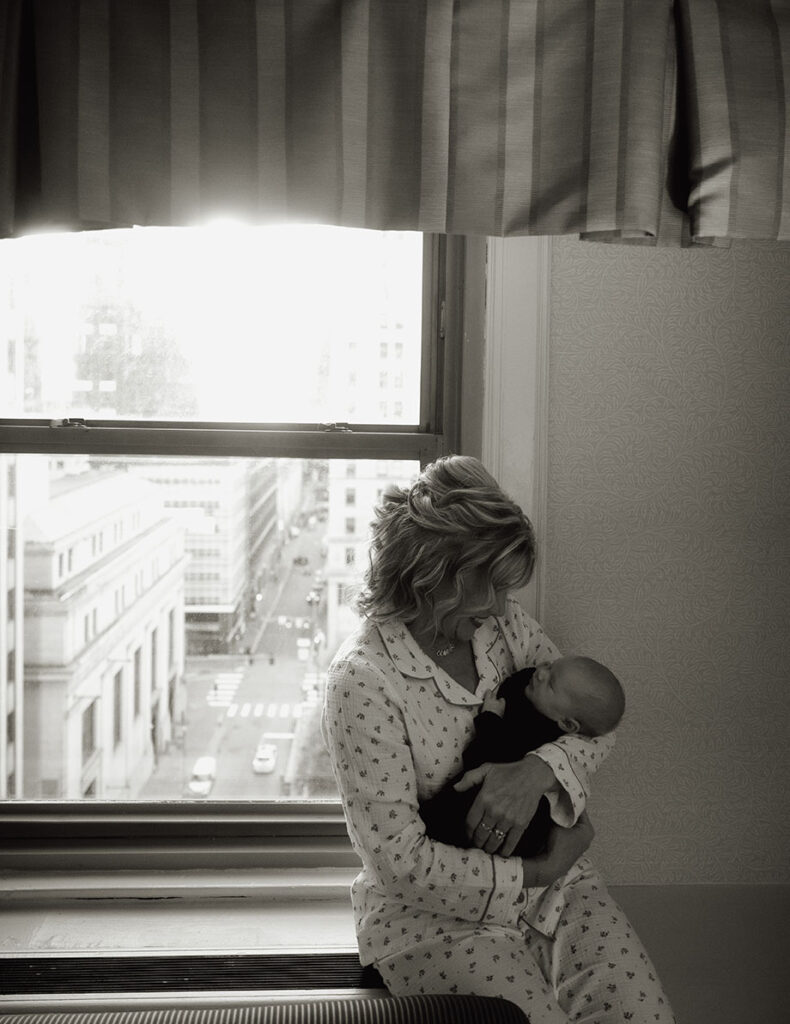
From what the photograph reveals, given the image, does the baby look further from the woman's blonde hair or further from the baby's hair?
the woman's blonde hair

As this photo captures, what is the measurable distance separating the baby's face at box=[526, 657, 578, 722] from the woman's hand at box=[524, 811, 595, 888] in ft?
0.67

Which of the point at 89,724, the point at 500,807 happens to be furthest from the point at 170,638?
the point at 500,807

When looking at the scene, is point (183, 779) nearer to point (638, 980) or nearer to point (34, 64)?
point (638, 980)

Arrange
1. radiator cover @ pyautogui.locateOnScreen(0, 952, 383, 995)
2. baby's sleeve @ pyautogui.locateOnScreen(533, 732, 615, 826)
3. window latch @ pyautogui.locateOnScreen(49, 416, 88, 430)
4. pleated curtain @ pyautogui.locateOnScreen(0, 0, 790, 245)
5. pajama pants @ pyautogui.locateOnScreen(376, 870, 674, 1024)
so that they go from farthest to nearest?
window latch @ pyautogui.locateOnScreen(49, 416, 88, 430) → radiator cover @ pyautogui.locateOnScreen(0, 952, 383, 995) → baby's sleeve @ pyautogui.locateOnScreen(533, 732, 615, 826) → pajama pants @ pyautogui.locateOnScreen(376, 870, 674, 1024) → pleated curtain @ pyautogui.locateOnScreen(0, 0, 790, 245)

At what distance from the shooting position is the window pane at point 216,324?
214 cm

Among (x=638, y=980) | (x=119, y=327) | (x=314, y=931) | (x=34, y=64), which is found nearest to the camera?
(x=34, y=64)

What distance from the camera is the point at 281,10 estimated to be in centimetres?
150

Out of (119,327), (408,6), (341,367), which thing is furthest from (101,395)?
(408,6)

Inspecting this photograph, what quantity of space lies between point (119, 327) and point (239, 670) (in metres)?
0.86

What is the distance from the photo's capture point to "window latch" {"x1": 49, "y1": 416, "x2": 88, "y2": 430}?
2117 mm

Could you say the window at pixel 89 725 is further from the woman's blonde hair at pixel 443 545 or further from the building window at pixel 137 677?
the woman's blonde hair at pixel 443 545

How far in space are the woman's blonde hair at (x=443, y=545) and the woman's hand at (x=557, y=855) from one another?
18.4 inches

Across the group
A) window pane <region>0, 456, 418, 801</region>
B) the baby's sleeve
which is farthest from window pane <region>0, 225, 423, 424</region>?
the baby's sleeve

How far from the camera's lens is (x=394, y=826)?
1.61 meters
